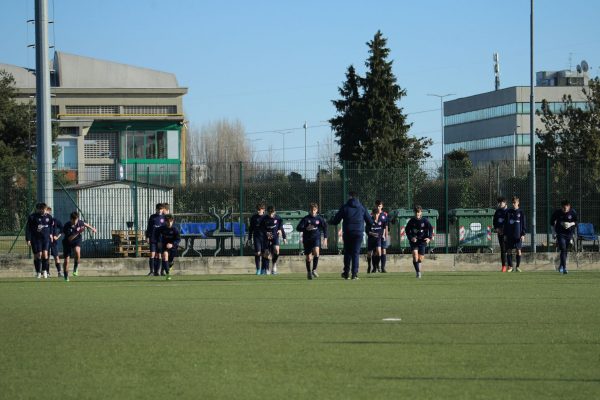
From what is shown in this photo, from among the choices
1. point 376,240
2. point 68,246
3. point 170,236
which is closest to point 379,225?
point 376,240

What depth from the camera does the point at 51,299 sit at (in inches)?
707

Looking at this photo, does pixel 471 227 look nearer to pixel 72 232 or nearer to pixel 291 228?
pixel 291 228

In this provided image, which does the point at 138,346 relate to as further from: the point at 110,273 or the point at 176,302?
the point at 110,273

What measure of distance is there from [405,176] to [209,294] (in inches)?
558

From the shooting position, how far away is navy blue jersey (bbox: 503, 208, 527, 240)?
89.9ft

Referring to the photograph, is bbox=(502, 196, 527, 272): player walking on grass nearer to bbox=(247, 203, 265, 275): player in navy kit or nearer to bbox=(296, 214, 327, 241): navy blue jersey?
bbox=(296, 214, 327, 241): navy blue jersey

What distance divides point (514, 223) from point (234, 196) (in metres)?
8.69

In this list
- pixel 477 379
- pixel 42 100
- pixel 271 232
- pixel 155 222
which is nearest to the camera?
pixel 477 379

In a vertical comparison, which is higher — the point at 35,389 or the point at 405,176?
the point at 405,176

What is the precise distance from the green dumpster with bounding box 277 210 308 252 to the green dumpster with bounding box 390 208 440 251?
110 inches

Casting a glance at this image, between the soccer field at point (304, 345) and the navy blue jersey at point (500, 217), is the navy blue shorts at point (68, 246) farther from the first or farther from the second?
the navy blue jersey at point (500, 217)

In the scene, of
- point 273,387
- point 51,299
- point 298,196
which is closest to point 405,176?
point 298,196

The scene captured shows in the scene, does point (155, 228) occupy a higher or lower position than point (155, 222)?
lower

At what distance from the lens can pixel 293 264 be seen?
100 feet
